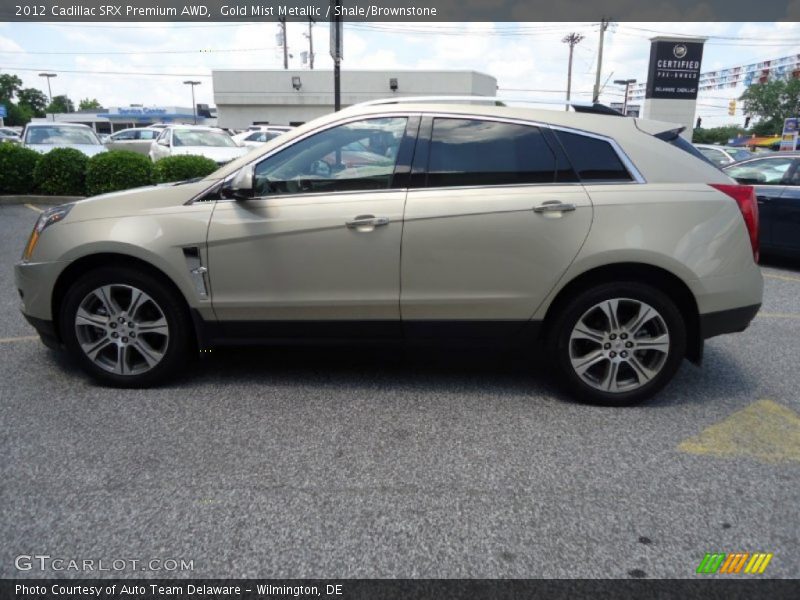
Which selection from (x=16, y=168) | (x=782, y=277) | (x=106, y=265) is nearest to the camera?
(x=106, y=265)

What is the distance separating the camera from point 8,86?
10350cm

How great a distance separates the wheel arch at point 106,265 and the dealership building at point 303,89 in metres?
37.6

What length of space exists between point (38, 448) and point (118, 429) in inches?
15.1

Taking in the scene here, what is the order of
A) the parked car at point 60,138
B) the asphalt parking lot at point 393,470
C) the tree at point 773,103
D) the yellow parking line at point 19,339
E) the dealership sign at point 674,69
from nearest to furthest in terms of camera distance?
the asphalt parking lot at point 393,470, the yellow parking line at point 19,339, the parked car at point 60,138, the dealership sign at point 674,69, the tree at point 773,103

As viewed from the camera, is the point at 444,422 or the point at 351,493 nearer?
the point at 351,493

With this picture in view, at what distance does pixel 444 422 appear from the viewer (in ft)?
11.5

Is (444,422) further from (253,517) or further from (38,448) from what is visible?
(38,448)

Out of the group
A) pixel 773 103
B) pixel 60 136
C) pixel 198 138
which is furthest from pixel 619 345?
pixel 773 103

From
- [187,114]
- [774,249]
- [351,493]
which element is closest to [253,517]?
[351,493]

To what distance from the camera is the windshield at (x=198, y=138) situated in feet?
50.5

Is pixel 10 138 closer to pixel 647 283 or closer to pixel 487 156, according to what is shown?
pixel 487 156

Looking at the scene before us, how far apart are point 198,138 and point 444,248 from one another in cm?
1371

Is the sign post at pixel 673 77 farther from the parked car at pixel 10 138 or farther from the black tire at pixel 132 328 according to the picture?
the black tire at pixel 132 328
